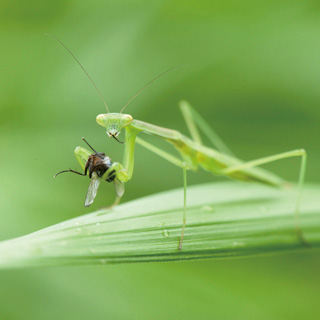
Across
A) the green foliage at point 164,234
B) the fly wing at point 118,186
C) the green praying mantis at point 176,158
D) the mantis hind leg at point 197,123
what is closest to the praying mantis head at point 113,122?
the green praying mantis at point 176,158

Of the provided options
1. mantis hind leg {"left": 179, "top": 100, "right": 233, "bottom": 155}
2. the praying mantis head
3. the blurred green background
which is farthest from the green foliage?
mantis hind leg {"left": 179, "top": 100, "right": 233, "bottom": 155}

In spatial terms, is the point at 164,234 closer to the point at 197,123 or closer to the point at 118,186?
the point at 118,186

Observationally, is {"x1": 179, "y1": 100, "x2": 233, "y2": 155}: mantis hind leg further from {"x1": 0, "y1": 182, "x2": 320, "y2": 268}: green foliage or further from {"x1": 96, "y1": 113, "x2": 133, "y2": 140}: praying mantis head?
{"x1": 0, "y1": 182, "x2": 320, "y2": 268}: green foliage

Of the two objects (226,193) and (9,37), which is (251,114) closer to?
(226,193)

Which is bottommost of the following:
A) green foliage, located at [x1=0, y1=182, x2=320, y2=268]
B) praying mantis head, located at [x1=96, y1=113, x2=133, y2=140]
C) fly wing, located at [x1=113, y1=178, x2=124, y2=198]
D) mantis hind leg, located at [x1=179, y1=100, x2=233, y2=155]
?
green foliage, located at [x1=0, y1=182, x2=320, y2=268]

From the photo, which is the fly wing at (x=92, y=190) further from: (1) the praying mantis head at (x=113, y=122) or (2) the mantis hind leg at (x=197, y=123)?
(2) the mantis hind leg at (x=197, y=123)

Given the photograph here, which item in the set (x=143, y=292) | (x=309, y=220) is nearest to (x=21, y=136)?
(x=143, y=292)

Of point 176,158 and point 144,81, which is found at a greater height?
point 144,81

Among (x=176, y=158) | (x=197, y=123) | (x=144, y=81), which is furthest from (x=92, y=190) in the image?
(x=197, y=123)
